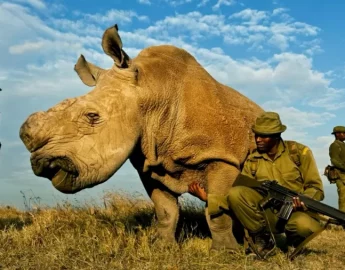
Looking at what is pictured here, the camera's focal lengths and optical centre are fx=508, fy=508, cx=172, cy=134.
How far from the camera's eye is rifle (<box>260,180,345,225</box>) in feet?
19.2

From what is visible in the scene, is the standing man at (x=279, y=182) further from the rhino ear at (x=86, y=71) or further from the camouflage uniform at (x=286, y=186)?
the rhino ear at (x=86, y=71)

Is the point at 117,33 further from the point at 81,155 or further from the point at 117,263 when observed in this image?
the point at 117,263

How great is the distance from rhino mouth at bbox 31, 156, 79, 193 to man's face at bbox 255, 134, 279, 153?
2299mm

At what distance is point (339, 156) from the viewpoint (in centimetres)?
1187

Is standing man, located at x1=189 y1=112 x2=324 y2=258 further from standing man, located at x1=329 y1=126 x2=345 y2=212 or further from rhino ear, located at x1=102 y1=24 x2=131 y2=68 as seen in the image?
standing man, located at x1=329 y1=126 x2=345 y2=212

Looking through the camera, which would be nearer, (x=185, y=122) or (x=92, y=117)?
(x=92, y=117)

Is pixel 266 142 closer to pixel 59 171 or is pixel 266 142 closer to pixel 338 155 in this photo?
pixel 59 171

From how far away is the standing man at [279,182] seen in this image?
20.1 feet

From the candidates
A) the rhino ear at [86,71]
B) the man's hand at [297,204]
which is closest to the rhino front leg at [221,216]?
the man's hand at [297,204]

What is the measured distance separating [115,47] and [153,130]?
3.83 feet

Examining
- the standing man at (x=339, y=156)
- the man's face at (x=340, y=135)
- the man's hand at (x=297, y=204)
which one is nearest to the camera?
the man's hand at (x=297, y=204)

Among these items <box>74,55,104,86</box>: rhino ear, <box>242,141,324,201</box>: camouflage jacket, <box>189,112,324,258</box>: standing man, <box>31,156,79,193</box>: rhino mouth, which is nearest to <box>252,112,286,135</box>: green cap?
<box>189,112,324,258</box>: standing man

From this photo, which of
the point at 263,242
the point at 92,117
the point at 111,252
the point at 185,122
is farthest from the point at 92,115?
the point at 263,242

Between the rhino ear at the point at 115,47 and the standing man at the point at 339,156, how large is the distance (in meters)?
7.14
